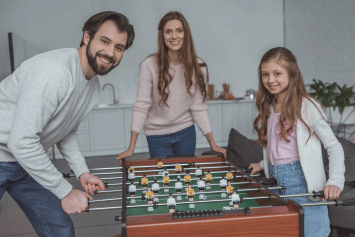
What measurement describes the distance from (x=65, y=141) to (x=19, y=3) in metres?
4.72

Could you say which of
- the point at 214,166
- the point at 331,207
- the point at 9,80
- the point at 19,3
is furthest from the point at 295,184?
the point at 19,3

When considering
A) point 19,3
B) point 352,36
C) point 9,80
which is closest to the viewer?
point 9,80

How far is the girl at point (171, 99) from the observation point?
212 cm

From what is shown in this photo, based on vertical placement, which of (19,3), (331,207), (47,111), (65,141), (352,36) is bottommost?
(331,207)

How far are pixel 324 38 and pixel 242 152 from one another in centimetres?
337

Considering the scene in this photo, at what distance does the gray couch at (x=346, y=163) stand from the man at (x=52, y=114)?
148 centimetres

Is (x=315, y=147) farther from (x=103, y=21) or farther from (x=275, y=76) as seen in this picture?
(x=103, y=21)

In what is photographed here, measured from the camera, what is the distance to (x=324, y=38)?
511 centimetres

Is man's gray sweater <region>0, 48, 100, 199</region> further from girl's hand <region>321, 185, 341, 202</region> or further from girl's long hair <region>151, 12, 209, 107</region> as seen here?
girl's hand <region>321, 185, 341, 202</region>

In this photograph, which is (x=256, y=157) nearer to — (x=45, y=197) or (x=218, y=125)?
(x=45, y=197)

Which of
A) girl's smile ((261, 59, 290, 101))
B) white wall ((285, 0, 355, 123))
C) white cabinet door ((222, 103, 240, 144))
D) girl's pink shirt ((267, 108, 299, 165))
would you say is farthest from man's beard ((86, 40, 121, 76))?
white cabinet door ((222, 103, 240, 144))

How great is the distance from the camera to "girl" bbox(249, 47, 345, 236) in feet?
4.54

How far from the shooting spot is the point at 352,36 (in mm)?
4461

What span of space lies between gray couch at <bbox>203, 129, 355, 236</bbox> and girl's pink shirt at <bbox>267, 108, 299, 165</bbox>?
2.29 ft
